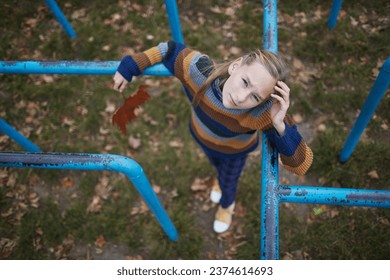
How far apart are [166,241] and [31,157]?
175 cm

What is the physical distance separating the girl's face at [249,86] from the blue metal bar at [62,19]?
2.72 meters

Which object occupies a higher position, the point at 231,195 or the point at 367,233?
the point at 231,195

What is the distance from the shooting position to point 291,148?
156 cm

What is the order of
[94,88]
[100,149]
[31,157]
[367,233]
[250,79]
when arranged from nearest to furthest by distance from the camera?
[31,157] < [250,79] < [367,233] < [100,149] < [94,88]

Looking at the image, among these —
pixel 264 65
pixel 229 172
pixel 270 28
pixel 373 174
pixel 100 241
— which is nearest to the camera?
pixel 264 65

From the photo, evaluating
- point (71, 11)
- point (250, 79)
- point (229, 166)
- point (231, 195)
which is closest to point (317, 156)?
point (231, 195)

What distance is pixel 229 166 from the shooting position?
225 centimetres

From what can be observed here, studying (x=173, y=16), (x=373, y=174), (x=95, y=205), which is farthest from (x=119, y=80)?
(x=373, y=174)

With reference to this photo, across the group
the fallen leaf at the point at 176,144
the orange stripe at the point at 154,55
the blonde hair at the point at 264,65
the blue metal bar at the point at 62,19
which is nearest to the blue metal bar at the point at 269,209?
the blonde hair at the point at 264,65

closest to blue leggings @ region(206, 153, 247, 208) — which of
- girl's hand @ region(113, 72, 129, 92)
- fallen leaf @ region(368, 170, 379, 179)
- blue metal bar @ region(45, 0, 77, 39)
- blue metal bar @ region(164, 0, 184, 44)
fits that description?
girl's hand @ region(113, 72, 129, 92)

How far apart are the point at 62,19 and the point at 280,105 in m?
3.05

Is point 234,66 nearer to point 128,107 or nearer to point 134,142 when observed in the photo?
point 128,107

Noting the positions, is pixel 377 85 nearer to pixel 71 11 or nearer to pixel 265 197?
pixel 265 197

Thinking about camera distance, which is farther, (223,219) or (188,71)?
(223,219)
